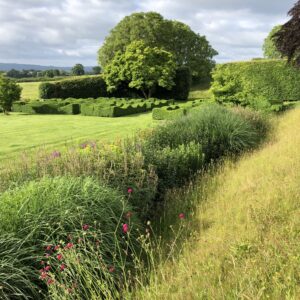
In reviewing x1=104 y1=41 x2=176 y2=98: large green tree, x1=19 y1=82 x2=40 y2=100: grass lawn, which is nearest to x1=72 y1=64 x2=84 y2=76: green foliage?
x1=19 y1=82 x2=40 y2=100: grass lawn

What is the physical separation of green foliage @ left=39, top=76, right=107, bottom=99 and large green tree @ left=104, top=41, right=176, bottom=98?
3.67ft

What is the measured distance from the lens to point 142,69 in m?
29.8

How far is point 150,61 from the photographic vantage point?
30156 millimetres

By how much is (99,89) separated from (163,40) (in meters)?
10.6

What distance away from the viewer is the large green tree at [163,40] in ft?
123

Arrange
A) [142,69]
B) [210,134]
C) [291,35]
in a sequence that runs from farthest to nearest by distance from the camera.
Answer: [142,69]
[291,35]
[210,134]

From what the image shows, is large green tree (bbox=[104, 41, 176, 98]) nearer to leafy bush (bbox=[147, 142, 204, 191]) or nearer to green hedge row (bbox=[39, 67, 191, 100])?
green hedge row (bbox=[39, 67, 191, 100])

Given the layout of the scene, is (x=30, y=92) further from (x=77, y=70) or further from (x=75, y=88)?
(x=77, y=70)

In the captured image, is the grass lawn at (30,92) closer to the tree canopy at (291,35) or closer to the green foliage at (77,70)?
the green foliage at (77,70)

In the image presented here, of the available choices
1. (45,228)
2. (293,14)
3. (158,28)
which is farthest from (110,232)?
(158,28)

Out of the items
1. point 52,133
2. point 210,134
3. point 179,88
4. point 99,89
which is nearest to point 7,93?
point 52,133

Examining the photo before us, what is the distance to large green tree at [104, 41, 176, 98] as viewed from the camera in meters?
29.7

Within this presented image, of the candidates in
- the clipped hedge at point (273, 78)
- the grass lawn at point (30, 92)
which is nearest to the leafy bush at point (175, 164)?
the clipped hedge at point (273, 78)

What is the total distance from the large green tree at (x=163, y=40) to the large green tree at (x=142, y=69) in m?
5.96
